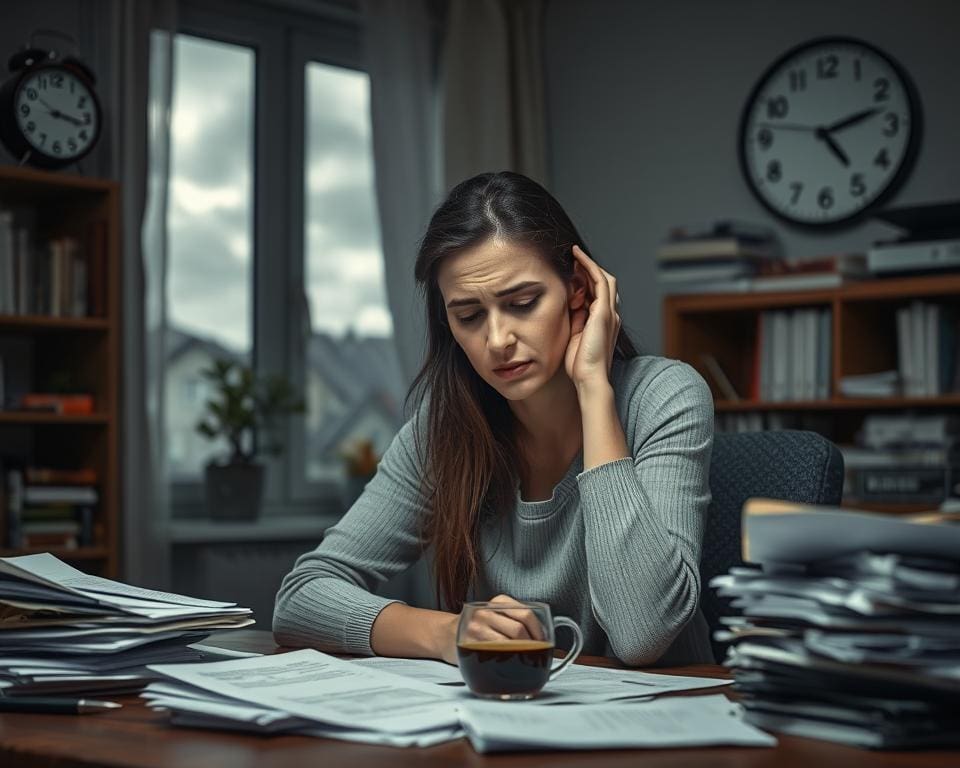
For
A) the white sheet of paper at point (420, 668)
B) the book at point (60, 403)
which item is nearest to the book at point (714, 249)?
the book at point (60, 403)

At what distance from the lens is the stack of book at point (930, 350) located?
10.9ft

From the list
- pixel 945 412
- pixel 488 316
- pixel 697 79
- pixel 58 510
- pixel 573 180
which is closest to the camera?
pixel 488 316

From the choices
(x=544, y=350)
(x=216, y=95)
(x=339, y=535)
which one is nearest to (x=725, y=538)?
(x=544, y=350)

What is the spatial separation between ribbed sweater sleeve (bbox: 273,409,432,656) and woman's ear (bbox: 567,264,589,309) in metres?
0.30

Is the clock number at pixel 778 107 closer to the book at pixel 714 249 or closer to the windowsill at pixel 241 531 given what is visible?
the book at pixel 714 249

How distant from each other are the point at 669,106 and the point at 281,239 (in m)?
1.38

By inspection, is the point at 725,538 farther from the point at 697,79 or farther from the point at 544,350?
the point at 697,79

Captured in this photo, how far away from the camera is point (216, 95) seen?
4.01 m

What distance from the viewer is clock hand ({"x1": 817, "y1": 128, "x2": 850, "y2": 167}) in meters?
3.85

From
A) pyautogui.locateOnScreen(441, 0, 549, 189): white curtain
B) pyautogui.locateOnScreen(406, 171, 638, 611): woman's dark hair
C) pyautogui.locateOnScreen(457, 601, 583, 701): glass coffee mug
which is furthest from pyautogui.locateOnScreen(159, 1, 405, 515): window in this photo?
pyautogui.locateOnScreen(457, 601, 583, 701): glass coffee mug

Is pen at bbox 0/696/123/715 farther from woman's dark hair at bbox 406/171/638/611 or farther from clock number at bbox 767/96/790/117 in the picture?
clock number at bbox 767/96/790/117

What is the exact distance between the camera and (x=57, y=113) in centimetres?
328

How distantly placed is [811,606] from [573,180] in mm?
3777

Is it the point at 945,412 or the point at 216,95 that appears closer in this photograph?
the point at 945,412
